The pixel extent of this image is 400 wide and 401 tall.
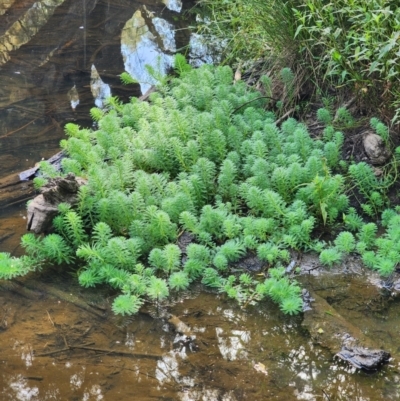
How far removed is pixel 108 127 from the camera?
5.41 meters

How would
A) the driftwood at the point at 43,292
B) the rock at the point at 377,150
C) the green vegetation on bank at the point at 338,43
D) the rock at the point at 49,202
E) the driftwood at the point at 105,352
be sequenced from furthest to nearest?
the rock at the point at 377,150, the green vegetation on bank at the point at 338,43, the rock at the point at 49,202, the driftwood at the point at 43,292, the driftwood at the point at 105,352

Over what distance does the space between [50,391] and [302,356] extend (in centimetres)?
152

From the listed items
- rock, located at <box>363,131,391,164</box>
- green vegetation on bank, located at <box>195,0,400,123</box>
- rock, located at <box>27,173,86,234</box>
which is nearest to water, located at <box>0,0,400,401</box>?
rock, located at <box>27,173,86,234</box>

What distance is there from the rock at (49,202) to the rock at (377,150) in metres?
2.44

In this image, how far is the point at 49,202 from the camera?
430cm

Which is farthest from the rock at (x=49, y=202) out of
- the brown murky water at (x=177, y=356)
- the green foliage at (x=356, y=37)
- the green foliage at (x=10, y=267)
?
the green foliage at (x=356, y=37)

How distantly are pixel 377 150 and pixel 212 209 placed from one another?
1.51m

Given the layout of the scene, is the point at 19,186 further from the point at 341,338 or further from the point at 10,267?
the point at 341,338

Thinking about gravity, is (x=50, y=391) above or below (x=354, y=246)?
above

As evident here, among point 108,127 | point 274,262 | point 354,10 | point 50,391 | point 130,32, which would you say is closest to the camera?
point 50,391

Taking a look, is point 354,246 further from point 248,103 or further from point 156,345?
point 248,103

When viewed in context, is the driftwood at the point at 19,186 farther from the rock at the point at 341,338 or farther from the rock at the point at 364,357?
the rock at the point at 364,357

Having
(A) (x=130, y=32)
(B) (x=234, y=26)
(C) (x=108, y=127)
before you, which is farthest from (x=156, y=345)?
(A) (x=130, y=32)

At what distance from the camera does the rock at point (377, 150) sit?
4652 mm
